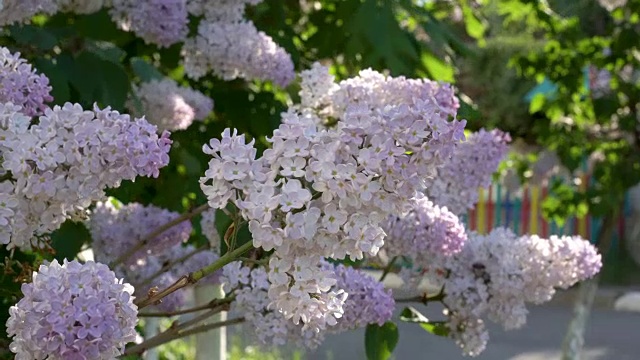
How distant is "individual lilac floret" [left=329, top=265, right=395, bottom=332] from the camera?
1.89 meters

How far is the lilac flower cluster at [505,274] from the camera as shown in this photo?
84.3 inches

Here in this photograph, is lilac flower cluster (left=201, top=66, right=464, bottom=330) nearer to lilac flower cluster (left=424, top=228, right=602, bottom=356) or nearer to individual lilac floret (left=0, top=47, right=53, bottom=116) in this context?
individual lilac floret (left=0, top=47, right=53, bottom=116)

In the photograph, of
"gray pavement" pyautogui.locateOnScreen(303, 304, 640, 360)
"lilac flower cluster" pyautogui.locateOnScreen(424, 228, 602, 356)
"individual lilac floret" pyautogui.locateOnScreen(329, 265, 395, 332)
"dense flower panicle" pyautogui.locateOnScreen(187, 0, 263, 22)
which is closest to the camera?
"individual lilac floret" pyautogui.locateOnScreen(329, 265, 395, 332)

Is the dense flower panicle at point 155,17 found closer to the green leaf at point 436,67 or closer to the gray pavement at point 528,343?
the green leaf at point 436,67

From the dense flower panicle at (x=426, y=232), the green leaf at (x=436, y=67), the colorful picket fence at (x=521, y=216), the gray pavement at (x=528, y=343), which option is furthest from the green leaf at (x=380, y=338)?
the colorful picket fence at (x=521, y=216)

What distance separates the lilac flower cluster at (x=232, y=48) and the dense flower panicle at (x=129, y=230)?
0.43 meters

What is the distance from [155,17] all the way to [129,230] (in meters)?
0.53

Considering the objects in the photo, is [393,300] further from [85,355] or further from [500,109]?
[500,109]

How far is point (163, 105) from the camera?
251 centimetres

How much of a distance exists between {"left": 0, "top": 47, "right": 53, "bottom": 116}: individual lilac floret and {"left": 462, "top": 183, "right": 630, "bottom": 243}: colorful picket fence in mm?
13462

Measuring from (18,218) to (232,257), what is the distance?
0.94 ft

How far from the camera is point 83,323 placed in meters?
1.15

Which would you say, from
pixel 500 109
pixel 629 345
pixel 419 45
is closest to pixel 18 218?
pixel 419 45

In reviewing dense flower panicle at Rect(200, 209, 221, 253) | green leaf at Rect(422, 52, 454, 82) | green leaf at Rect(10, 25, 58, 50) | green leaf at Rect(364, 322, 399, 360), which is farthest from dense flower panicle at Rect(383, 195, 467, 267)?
green leaf at Rect(422, 52, 454, 82)
